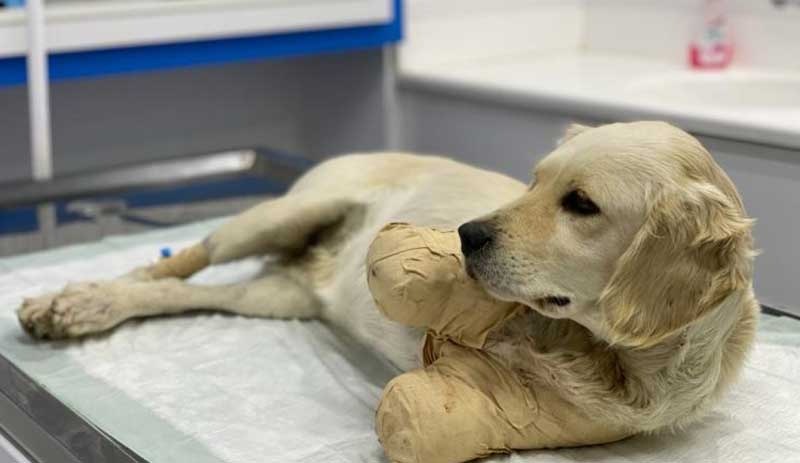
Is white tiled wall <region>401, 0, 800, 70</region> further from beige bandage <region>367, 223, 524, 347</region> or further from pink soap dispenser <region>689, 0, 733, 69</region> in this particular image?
beige bandage <region>367, 223, 524, 347</region>

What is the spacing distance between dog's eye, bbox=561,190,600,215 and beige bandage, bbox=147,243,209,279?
0.80 metres

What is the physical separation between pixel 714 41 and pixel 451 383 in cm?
193

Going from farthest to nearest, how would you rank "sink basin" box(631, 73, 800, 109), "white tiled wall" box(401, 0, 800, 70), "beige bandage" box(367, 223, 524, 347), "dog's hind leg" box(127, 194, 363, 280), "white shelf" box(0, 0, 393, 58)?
"white tiled wall" box(401, 0, 800, 70) < "sink basin" box(631, 73, 800, 109) < "white shelf" box(0, 0, 393, 58) < "dog's hind leg" box(127, 194, 363, 280) < "beige bandage" box(367, 223, 524, 347)

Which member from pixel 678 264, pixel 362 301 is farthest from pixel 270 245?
pixel 678 264

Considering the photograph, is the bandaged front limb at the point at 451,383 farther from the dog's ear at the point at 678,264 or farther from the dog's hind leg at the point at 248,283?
the dog's hind leg at the point at 248,283

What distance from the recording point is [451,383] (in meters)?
1.27

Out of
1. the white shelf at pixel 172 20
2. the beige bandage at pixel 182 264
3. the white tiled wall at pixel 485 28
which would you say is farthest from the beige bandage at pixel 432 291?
the white tiled wall at pixel 485 28

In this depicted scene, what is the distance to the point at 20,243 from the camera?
2234 mm

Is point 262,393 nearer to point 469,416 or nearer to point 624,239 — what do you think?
point 469,416

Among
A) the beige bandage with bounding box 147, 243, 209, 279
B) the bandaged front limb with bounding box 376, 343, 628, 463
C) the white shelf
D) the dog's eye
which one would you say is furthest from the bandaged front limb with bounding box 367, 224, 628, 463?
the white shelf

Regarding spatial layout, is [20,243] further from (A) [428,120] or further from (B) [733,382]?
(B) [733,382]

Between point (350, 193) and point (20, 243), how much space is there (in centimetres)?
79

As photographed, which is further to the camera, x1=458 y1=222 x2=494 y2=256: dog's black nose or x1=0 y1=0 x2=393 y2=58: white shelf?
x1=0 y1=0 x2=393 y2=58: white shelf

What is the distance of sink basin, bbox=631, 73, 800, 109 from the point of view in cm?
273
